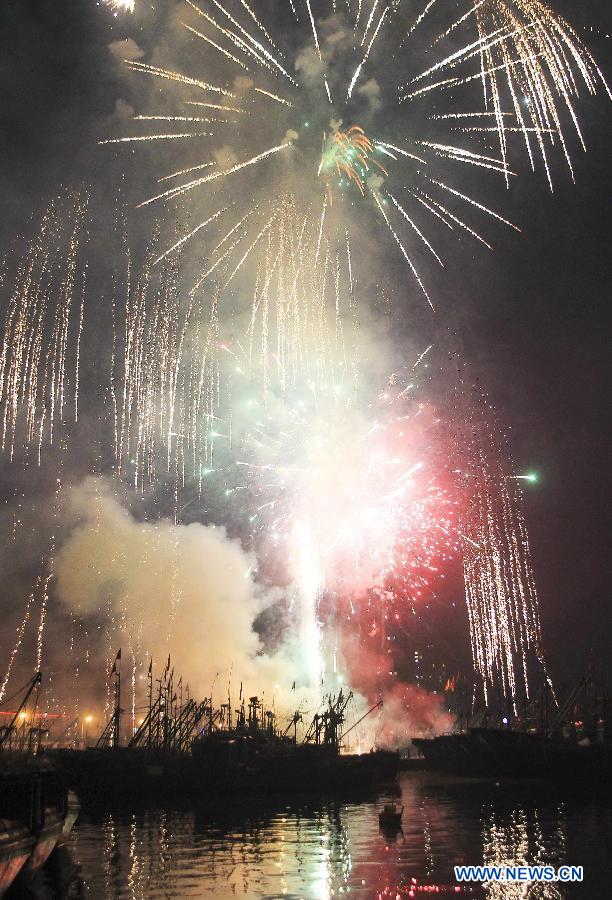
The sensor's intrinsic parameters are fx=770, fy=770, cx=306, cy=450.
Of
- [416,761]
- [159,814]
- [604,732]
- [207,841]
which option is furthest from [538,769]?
[207,841]

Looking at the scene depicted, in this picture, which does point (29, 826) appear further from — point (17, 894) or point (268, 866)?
point (268, 866)

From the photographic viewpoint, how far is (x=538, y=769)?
381 ft

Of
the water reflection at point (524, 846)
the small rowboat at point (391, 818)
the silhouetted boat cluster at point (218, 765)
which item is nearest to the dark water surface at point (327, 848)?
the water reflection at point (524, 846)

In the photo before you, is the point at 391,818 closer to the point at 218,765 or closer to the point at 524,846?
the point at 524,846

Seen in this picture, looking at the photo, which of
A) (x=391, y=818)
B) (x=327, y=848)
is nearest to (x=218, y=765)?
(x=391, y=818)

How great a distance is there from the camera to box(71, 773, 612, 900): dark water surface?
29922 mm

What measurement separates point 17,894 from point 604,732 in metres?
122

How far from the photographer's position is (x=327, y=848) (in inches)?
1588

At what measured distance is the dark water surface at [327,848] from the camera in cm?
2992

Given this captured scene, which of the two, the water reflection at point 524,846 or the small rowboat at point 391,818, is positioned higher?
the small rowboat at point 391,818

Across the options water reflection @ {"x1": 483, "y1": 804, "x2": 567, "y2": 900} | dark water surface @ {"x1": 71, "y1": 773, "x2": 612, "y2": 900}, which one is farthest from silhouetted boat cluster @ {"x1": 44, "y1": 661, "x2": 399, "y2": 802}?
water reflection @ {"x1": 483, "y1": 804, "x2": 567, "y2": 900}

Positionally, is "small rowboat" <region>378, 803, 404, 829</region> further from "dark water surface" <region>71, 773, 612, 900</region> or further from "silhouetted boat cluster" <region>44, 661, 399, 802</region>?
"silhouetted boat cluster" <region>44, 661, 399, 802</region>

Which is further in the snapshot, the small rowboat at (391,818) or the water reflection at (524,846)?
the small rowboat at (391,818)

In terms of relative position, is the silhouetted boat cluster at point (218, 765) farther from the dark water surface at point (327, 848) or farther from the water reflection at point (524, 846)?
the water reflection at point (524, 846)
